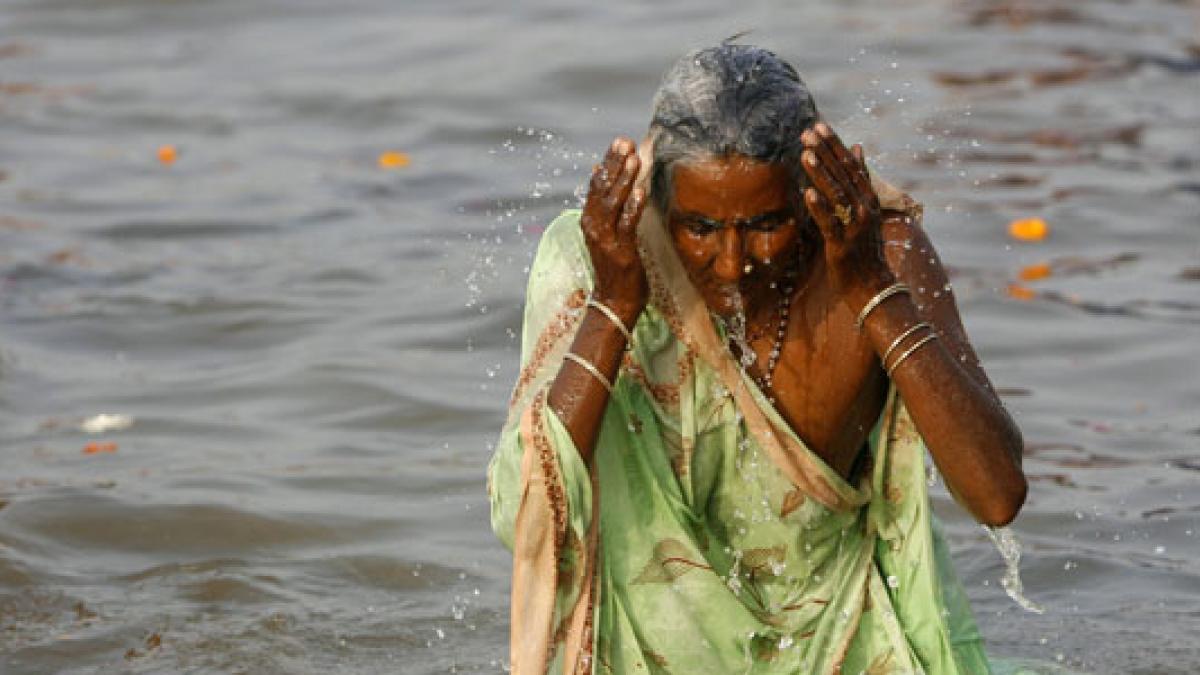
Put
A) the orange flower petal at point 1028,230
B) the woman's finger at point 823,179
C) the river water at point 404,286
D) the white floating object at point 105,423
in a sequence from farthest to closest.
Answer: the orange flower petal at point 1028,230
the white floating object at point 105,423
the river water at point 404,286
the woman's finger at point 823,179

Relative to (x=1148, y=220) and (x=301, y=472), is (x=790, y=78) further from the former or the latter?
(x=1148, y=220)

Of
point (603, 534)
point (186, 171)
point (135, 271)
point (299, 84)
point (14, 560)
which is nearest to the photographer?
point (603, 534)

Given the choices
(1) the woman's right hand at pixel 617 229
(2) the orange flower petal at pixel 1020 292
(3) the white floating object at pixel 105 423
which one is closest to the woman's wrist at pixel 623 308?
(1) the woman's right hand at pixel 617 229

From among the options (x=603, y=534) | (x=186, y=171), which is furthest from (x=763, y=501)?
(x=186, y=171)

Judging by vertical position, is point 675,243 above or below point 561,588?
above

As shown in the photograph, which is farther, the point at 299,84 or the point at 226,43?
the point at 226,43

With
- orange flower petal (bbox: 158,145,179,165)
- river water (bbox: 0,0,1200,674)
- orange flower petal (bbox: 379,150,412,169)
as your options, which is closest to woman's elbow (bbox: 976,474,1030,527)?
river water (bbox: 0,0,1200,674)

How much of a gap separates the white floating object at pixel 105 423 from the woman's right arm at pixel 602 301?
4.08m

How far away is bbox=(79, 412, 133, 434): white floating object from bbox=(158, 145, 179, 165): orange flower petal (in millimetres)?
Answer: 3973

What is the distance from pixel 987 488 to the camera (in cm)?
421

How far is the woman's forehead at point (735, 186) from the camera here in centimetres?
392

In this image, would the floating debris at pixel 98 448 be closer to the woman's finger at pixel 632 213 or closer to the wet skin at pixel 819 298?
the wet skin at pixel 819 298

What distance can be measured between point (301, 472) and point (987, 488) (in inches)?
146

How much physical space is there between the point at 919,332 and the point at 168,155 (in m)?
8.23
